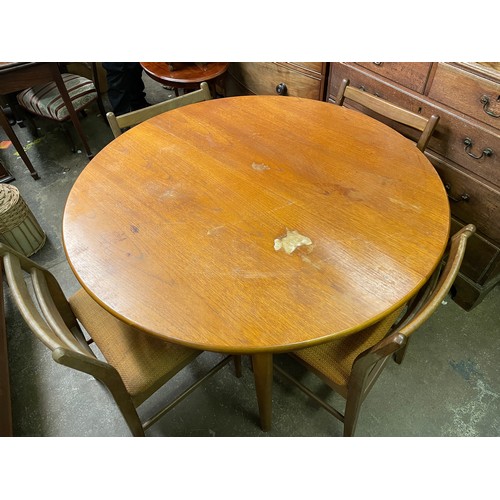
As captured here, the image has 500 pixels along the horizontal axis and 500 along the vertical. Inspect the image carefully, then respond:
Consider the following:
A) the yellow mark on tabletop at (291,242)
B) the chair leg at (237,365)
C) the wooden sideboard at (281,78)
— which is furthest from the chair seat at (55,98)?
the yellow mark on tabletop at (291,242)

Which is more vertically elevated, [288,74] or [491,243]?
[288,74]

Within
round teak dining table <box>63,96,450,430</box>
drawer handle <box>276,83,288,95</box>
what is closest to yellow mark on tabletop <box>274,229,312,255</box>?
round teak dining table <box>63,96,450,430</box>

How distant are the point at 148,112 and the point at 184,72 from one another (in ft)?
3.15

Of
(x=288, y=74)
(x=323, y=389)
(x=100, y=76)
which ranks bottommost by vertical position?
(x=323, y=389)

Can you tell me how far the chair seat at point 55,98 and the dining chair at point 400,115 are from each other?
2.22m

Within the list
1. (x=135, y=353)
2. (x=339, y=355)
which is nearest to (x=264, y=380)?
(x=339, y=355)

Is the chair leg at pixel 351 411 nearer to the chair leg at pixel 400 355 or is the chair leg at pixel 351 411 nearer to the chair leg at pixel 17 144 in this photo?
the chair leg at pixel 400 355

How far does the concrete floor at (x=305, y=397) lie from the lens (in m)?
1.71

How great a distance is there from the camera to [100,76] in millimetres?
3754

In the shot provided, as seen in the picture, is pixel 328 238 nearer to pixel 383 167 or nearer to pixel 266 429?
pixel 383 167

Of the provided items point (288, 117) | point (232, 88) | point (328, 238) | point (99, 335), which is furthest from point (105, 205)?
point (232, 88)

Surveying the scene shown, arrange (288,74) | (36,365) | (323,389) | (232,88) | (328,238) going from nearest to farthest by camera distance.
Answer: (328,238) < (323,389) < (36,365) < (288,74) < (232,88)

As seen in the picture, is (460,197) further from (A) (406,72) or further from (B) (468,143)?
(A) (406,72)

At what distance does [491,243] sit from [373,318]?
1.20m
